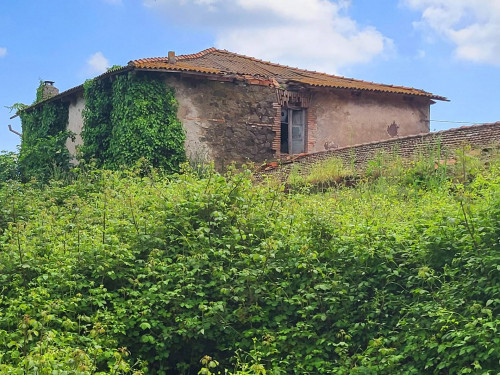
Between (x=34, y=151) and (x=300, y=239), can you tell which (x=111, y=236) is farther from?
(x=34, y=151)

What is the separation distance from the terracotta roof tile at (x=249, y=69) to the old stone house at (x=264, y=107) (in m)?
0.03

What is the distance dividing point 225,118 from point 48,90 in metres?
7.70

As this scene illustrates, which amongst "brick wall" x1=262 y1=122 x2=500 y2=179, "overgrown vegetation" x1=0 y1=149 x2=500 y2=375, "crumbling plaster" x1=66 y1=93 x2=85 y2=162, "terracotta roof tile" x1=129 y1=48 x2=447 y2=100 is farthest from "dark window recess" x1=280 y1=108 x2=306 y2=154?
"overgrown vegetation" x1=0 y1=149 x2=500 y2=375

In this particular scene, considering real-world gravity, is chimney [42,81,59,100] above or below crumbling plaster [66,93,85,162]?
above

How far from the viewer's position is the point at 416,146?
13.1 metres

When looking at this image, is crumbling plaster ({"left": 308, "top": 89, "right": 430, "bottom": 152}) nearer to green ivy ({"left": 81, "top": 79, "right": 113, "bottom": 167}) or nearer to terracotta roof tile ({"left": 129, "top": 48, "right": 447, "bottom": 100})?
terracotta roof tile ({"left": 129, "top": 48, "right": 447, "bottom": 100})

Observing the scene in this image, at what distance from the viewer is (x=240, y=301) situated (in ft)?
22.7

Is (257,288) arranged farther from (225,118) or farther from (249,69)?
(249,69)

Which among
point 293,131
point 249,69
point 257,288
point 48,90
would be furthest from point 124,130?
point 257,288

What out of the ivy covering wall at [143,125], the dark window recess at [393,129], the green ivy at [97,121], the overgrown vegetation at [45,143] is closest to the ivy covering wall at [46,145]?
the overgrown vegetation at [45,143]

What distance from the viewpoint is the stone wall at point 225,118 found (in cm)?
1685

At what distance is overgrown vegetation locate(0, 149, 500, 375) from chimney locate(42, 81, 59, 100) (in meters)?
14.6

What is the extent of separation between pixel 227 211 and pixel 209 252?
63 cm

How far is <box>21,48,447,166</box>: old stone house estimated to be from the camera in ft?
55.5
